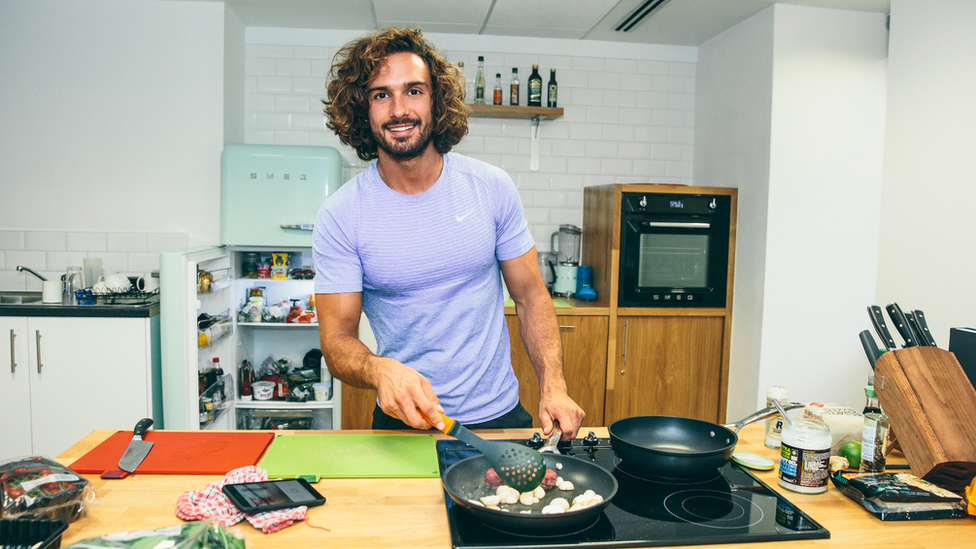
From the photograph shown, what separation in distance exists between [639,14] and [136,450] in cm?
313

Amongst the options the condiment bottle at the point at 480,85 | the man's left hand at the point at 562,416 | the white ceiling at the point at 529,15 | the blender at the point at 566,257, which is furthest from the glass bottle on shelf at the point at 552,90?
the man's left hand at the point at 562,416

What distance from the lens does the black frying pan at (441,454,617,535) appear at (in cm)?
95

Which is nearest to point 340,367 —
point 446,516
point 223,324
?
point 446,516

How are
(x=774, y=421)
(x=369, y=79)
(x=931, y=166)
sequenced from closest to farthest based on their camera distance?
1. (x=774, y=421)
2. (x=369, y=79)
3. (x=931, y=166)

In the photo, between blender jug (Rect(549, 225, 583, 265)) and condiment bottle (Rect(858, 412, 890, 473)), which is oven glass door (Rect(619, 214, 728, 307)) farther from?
condiment bottle (Rect(858, 412, 890, 473))

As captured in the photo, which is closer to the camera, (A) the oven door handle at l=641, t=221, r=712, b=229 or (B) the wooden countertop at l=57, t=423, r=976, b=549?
(B) the wooden countertop at l=57, t=423, r=976, b=549

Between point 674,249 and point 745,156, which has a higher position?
point 745,156

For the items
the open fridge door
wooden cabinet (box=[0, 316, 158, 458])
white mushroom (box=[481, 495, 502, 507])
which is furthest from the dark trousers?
wooden cabinet (box=[0, 316, 158, 458])

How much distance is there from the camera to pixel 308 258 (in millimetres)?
3742

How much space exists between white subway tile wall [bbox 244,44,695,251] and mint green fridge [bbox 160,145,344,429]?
51 cm

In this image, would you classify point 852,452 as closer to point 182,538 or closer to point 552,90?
point 182,538

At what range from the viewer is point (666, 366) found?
3.50 m

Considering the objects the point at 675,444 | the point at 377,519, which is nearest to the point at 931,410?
the point at 675,444

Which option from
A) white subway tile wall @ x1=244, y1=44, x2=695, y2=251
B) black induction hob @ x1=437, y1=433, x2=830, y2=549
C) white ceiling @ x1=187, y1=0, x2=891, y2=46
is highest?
white ceiling @ x1=187, y1=0, x2=891, y2=46
